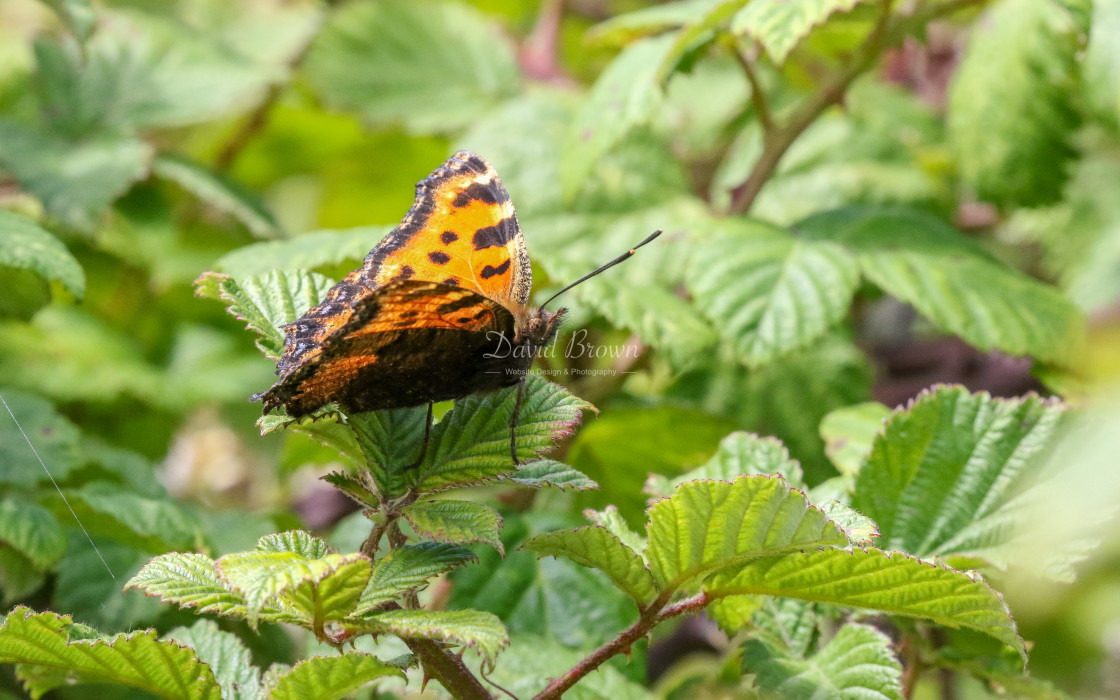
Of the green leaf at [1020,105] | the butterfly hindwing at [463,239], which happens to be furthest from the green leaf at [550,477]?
the green leaf at [1020,105]

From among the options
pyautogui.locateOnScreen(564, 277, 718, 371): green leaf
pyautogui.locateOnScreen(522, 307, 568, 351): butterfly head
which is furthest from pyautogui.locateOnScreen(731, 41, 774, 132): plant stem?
pyautogui.locateOnScreen(522, 307, 568, 351): butterfly head

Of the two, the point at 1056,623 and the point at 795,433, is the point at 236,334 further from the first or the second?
the point at 1056,623

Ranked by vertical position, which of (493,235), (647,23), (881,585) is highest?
(647,23)

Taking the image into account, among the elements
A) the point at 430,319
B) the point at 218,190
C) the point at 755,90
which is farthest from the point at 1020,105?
the point at 218,190

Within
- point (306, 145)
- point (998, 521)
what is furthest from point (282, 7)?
point (998, 521)

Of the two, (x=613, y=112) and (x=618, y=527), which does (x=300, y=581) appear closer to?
(x=618, y=527)

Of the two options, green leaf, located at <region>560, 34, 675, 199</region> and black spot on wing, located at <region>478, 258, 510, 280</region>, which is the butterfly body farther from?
green leaf, located at <region>560, 34, 675, 199</region>
